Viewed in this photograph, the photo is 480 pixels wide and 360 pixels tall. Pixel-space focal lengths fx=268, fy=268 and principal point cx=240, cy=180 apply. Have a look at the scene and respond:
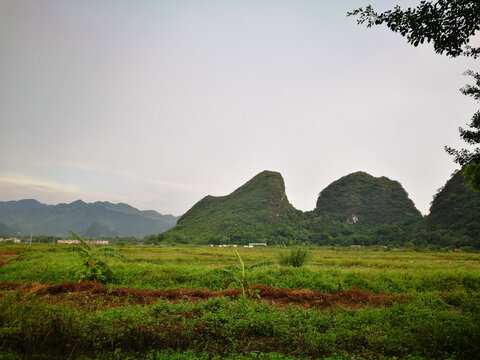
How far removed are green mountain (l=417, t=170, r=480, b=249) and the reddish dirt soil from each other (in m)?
45.5

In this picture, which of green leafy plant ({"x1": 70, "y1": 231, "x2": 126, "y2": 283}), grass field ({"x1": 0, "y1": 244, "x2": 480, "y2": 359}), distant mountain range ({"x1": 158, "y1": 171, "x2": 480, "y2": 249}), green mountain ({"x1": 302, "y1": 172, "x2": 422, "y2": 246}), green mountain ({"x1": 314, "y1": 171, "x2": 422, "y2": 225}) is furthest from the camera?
green mountain ({"x1": 314, "y1": 171, "x2": 422, "y2": 225})

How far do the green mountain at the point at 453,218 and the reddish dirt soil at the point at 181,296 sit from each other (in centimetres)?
4549

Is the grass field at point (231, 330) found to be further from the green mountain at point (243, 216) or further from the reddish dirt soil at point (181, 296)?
the green mountain at point (243, 216)

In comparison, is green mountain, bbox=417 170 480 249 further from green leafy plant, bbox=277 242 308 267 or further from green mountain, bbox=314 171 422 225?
green leafy plant, bbox=277 242 308 267

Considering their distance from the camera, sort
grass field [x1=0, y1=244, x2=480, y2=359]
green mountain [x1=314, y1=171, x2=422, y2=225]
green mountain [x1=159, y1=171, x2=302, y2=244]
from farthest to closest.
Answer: green mountain [x1=314, y1=171, x2=422, y2=225] < green mountain [x1=159, y1=171, x2=302, y2=244] < grass field [x1=0, y1=244, x2=480, y2=359]

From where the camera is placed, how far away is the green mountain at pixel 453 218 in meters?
42.2

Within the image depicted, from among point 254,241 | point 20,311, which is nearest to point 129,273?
point 20,311

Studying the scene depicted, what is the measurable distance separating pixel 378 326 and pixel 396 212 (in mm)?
86327

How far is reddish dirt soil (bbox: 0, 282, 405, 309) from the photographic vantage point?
236 inches

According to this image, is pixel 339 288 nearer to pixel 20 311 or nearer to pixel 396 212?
pixel 20 311

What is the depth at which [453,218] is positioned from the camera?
4791cm

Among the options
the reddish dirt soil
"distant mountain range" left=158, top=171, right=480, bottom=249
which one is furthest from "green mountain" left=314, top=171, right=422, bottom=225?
the reddish dirt soil

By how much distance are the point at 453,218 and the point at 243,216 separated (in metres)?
46.7

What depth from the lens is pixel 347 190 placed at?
9131 cm
